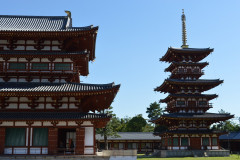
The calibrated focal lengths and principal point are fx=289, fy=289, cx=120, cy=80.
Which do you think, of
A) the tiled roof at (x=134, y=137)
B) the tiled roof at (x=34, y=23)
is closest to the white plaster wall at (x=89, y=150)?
the tiled roof at (x=34, y=23)

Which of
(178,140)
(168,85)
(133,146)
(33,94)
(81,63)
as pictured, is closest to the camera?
(33,94)

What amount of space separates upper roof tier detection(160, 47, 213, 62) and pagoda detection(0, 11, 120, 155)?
3540 cm

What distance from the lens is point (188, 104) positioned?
61.8 meters

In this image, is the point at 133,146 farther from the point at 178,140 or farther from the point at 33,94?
the point at 33,94

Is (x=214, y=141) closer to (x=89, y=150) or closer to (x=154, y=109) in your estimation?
(x=89, y=150)

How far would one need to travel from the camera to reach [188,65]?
64.6 metres

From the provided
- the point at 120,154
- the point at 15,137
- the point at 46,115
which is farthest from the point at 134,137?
the point at 15,137

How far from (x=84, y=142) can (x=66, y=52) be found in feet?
31.2

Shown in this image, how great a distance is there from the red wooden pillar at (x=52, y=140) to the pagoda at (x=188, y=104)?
33774 mm

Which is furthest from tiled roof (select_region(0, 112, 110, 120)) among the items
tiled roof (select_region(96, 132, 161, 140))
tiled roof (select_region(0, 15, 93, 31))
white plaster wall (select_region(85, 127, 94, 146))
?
tiled roof (select_region(96, 132, 161, 140))

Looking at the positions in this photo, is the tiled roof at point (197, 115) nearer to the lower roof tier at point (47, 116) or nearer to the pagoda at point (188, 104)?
the pagoda at point (188, 104)

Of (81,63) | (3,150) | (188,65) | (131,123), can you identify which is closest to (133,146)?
(131,123)

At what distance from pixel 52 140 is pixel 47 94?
4.37 metres

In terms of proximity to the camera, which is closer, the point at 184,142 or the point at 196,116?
the point at 196,116
